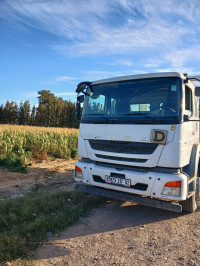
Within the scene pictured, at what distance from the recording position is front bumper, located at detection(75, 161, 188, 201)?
362cm

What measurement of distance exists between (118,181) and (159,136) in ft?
3.80

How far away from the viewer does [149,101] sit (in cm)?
406

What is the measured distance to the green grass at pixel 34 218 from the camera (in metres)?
3.14

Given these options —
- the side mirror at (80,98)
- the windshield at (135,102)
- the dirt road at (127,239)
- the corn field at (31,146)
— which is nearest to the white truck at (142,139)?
the windshield at (135,102)

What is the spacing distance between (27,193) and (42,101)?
201 ft

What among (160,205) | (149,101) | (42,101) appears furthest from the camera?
(42,101)

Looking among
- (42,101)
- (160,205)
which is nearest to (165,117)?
(160,205)

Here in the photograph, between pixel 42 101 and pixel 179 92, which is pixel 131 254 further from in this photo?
pixel 42 101

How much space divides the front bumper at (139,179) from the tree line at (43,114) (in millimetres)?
47167

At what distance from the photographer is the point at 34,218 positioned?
4211 millimetres

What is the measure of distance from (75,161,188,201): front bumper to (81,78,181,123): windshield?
3.06 feet

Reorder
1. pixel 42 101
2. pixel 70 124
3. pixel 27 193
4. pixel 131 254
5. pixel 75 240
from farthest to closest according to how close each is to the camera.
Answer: pixel 42 101
pixel 70 124
pixel 27 193
pixel 75 240
pixel 131 254

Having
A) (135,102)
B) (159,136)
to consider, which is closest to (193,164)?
(159,136)

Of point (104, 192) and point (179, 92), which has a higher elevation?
point (179, 92)
